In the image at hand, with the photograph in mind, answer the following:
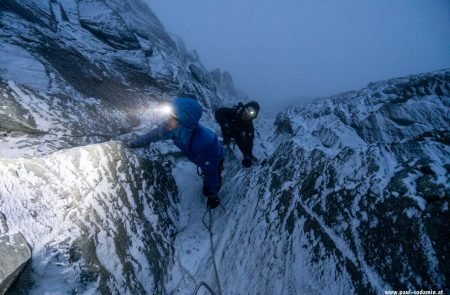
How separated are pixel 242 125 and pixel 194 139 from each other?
216 centimetres

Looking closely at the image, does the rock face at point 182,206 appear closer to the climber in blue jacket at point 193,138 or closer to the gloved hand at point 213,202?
the gloved hand at point 213,202

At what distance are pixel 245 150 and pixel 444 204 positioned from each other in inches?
171

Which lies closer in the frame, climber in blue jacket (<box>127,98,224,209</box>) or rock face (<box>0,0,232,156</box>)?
climber in blue jacket (<box>127,98,224,209</box>)

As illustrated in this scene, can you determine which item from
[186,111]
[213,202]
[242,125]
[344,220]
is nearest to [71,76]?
[186,111]

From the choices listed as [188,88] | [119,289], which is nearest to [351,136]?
[188,88]

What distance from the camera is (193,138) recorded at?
4520mm

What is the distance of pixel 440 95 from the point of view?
9.88 meters

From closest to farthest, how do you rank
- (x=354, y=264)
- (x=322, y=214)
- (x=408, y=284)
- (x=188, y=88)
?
(x=408, y=284) → (x=354, y=264) → (x=322, y=214) → (x=188, y=88)

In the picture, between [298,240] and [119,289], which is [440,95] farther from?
[119,289]

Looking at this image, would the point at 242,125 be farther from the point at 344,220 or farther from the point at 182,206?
the point at 344,220

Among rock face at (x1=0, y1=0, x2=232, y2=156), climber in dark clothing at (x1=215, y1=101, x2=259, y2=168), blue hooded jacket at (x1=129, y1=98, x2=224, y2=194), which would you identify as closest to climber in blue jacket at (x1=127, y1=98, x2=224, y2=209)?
blue hooded jacket at (x1=129, y1=98, x2=224, y2=194)

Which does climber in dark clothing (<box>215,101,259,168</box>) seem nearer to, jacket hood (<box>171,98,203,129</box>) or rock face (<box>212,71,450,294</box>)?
rock face (<box>212,71,450,294</box>)

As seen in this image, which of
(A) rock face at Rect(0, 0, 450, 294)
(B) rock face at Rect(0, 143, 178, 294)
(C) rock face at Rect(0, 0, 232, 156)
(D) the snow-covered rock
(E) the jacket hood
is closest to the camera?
(D) the snow-covered rock

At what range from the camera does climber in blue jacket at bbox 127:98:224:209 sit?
4.25m
